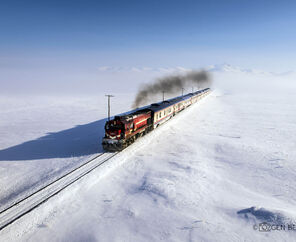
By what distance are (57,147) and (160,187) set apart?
52.6ft

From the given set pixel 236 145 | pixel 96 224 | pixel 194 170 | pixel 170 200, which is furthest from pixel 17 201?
pixel 236 145

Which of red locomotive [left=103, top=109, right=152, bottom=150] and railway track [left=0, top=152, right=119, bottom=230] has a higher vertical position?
red locomotive [left=103, top=109, right=152, bottom=150]

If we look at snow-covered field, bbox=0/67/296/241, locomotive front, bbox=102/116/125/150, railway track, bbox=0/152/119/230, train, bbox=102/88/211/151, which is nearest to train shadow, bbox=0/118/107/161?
snow-covered field, bbox=0/67/296/241

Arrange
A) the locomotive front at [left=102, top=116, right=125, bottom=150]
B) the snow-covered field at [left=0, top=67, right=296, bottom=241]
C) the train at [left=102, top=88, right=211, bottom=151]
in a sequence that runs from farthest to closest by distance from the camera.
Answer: the train at [left=102, top=88, right=211, bottom=151], the locomotive front at [left=102, top=116, right=125, bottom=150], the snow-covered field at [left=0, top=67, right=296, bottom=241]

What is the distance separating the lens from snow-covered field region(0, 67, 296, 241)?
11.4 meters

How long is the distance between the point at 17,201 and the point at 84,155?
815cm

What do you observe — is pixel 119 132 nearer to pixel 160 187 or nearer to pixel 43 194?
pixel 160 187

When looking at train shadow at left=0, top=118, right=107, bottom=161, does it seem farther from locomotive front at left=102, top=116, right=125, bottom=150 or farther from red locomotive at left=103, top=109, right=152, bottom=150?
red locomotive at left=103, top=109, right=152, bottom=150

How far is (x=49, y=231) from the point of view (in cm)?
1150

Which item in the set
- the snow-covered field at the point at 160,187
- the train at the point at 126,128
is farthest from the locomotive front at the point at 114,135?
the snow-covered field at the point at 160,187

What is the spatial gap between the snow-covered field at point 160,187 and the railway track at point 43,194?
0.77 meters

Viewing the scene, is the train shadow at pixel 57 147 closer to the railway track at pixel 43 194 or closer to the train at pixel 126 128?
the train at pixel 126 128

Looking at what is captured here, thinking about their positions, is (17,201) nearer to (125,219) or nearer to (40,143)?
(125,219)

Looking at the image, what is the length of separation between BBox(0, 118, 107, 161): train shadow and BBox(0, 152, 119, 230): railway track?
399 cm
